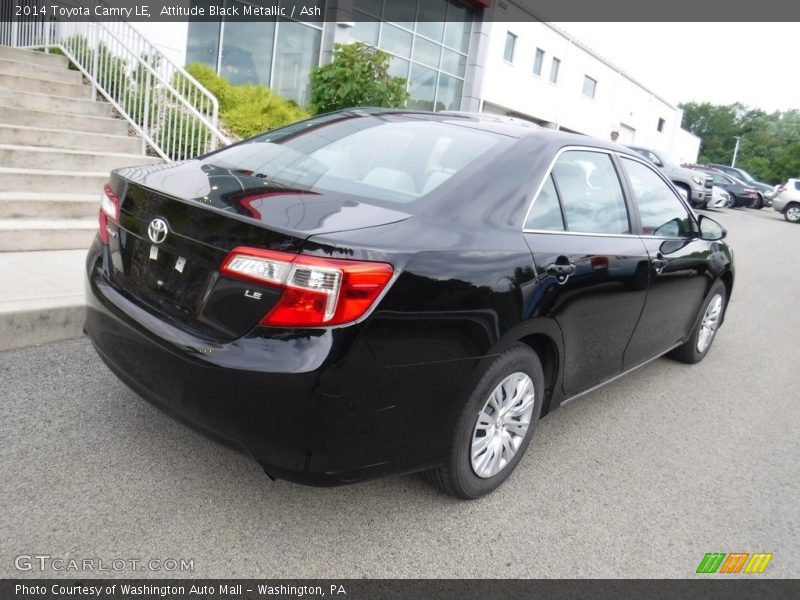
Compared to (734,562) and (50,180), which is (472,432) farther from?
(50,180)

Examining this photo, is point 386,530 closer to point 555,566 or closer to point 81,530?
point 555,566

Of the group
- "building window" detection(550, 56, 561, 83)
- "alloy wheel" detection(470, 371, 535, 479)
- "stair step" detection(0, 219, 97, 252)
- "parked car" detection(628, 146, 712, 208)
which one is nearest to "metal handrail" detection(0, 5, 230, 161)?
"stair step" detection(0, 219, 97, 252)

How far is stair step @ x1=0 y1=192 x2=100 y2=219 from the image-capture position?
221 inches

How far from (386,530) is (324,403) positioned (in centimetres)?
79

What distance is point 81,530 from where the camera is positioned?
247 centimetres

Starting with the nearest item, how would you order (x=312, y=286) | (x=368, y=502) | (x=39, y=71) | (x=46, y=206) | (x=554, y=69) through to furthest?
(x=312, y=286) < (x=368, y=502) < (x=46, y=206) < (x=39, y=71) < (x=554, y=69)

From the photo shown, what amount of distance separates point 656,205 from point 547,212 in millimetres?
1472

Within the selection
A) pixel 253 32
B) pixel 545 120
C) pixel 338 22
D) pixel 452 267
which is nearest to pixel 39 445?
pixel 452 267

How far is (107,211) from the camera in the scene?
294 centimetres

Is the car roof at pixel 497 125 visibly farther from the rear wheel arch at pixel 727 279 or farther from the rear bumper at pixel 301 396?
the rear wheel arch at pixel 727 279

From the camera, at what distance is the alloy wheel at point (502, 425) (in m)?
2.88

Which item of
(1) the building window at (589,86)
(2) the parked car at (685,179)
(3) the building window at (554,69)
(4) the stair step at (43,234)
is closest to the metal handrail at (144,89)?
(4) the stair step at (43,234)

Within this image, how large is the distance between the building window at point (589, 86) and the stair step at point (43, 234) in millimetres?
30273

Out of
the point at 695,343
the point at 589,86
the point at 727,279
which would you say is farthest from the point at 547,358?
the point at 589,86
